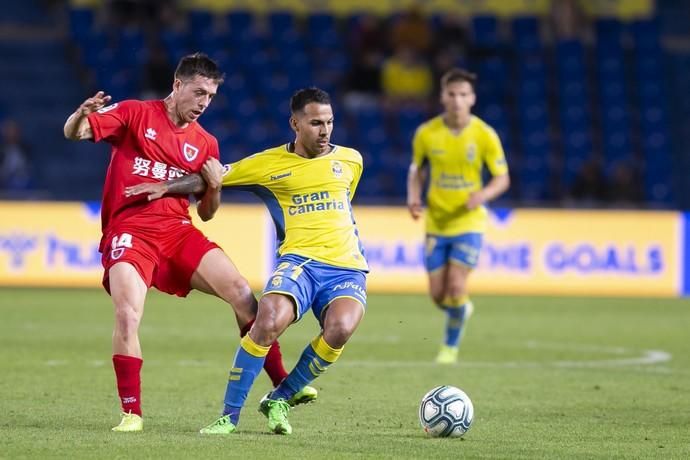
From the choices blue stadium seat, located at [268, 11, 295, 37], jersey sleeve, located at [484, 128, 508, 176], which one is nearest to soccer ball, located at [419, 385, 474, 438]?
jersey sleeve, located at [484, 128, 508, 176]

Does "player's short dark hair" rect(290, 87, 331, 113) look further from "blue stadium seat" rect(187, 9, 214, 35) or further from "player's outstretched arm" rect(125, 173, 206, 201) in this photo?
"blue stadium seat" rect(187, 9, 214, 35)

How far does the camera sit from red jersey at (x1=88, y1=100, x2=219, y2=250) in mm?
8125

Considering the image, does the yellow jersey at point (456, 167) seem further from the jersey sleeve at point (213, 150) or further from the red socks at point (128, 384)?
the red socks at point (128, 384)

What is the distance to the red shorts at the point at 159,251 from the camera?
7980 mm

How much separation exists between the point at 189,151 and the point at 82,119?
0.82 meters

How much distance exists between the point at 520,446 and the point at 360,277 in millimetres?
1430

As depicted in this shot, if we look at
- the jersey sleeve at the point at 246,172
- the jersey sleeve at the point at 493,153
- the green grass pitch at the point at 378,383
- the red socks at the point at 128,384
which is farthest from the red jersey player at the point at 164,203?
the jersey sleeve at the point at 493,153

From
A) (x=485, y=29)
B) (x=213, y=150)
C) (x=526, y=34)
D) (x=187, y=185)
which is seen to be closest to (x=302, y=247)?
(x=187, y=185)

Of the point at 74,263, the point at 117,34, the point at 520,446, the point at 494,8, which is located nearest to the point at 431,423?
the point at 520,446

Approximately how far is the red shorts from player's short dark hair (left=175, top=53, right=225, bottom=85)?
0.88m

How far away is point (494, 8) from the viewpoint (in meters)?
27.9

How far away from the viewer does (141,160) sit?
8.17 meters

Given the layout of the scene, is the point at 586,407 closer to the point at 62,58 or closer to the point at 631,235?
the point at 631,235

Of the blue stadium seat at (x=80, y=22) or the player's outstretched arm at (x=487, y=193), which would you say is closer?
the player's outstretched arm at (x=487, y=193)
